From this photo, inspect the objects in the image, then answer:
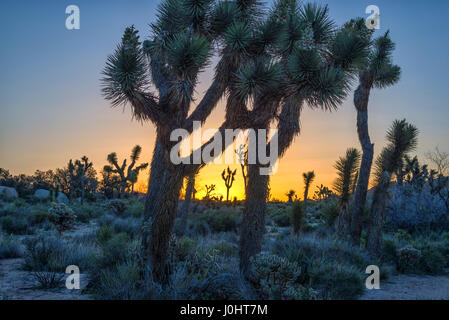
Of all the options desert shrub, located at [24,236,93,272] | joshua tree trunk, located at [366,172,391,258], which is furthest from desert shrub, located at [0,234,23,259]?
joshua tree trunk, located at [366,172,391,258]

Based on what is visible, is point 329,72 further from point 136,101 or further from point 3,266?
point 3,266

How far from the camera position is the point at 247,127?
27.5 feet

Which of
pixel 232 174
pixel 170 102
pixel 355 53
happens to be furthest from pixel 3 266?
pixel 232 174

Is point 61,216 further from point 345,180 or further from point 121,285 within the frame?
point 345,180

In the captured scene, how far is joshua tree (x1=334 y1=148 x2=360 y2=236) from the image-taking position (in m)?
13.1

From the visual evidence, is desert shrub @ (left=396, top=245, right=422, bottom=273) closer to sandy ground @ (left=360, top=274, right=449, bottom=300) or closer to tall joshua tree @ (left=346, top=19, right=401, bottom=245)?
sandy ground @ (left=360, top=274, right=449, bottom=300)

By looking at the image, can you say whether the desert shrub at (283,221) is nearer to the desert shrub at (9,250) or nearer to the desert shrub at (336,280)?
the desert shrub at (336,280)

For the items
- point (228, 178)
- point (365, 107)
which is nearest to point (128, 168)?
point (228, 178)

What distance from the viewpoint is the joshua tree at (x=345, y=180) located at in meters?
13.1

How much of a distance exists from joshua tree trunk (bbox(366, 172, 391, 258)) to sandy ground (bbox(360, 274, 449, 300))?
96 centimetres

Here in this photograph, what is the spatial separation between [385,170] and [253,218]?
5245 mm

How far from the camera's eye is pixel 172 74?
774 centimetres

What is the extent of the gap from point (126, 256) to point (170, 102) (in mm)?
3388
